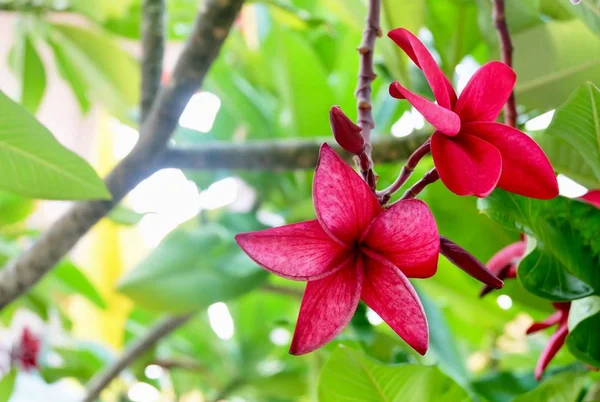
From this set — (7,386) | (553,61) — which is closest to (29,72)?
(7,386)

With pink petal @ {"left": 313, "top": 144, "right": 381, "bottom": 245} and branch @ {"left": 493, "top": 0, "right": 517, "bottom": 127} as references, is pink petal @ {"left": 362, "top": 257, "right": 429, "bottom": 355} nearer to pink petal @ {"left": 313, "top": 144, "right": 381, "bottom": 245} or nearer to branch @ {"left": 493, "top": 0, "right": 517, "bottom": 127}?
pink petal @ {"left": 313, "top": 144, "right": 381, "bottom": 245}

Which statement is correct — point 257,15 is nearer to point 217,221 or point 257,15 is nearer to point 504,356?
point 217,221

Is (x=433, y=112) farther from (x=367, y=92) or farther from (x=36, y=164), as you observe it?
(x=36, y=164)

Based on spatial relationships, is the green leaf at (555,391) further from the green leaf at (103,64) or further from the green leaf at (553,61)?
the green leaf at (103,64)

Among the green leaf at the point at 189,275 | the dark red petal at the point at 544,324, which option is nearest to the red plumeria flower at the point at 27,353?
the green leaf at the point at 189,275

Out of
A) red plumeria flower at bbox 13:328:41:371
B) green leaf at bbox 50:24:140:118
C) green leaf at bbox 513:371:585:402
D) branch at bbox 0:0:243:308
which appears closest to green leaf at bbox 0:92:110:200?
branch at bbox 0:0:243:308
